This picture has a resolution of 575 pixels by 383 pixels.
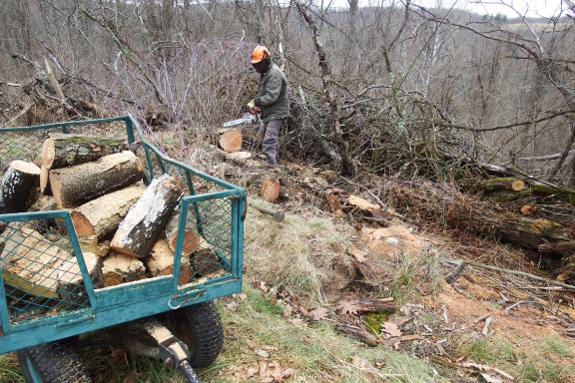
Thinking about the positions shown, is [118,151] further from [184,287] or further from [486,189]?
[486,189]

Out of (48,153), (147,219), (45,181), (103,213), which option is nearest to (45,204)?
(45,181)

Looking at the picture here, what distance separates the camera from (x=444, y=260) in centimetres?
454

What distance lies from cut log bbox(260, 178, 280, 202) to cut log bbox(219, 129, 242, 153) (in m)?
1.68

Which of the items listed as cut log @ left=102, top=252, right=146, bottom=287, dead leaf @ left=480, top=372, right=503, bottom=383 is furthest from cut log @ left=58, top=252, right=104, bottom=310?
dead leaf @ left=480, top=372, right=503, bottom=383

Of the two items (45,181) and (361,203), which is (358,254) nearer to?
(361,203)

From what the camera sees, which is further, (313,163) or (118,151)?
(313,163)

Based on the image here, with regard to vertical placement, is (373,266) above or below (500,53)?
below

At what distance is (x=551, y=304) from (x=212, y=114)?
582 centimetres

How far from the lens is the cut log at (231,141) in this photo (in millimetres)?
6707

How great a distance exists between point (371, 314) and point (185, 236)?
207cm

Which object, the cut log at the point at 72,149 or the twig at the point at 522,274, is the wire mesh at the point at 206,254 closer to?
the cut log at the point at 72,149

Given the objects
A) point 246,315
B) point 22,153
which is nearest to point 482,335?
point 246,315

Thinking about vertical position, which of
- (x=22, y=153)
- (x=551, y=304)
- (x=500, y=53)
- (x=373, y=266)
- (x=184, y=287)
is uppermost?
(x=500, y=53)

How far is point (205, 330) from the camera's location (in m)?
2.31
